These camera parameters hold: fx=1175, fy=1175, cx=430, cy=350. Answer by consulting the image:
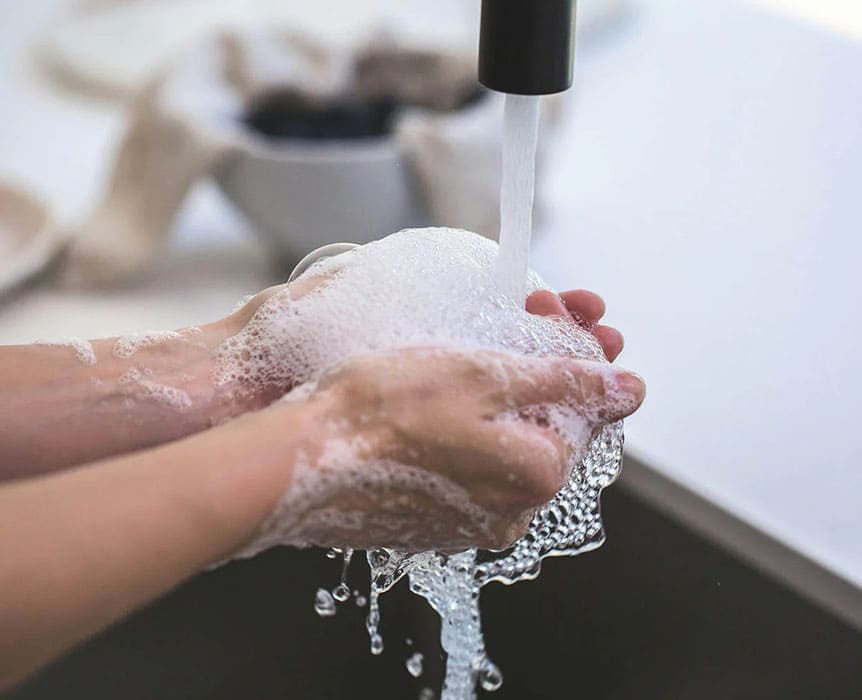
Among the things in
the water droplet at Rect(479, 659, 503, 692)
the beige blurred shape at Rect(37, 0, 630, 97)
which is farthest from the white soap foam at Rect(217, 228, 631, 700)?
the beige blurred shape at Rect(37, 0, 630, 97)

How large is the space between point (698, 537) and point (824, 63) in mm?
485

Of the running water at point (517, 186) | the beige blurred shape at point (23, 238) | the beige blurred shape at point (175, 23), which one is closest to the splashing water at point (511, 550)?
the running water at point (517, 186)

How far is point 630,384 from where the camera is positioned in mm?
455

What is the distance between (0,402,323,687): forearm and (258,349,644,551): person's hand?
0.8 inches

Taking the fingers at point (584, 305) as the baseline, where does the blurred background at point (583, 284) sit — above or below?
below

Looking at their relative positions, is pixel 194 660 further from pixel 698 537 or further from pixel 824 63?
pixel 824 63

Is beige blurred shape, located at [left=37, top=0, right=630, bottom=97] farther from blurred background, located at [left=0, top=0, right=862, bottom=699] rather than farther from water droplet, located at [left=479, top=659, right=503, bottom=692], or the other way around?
water droplet, located at [left=479, top=659, right=503, bottom=692]

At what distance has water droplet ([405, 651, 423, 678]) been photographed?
28.3 inches

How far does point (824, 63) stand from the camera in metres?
0.94

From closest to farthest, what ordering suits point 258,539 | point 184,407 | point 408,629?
1. point 258,539
2. point 184,407
3. point 408,629

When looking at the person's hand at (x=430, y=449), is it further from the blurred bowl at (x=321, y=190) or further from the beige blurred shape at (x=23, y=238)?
the beige blurred shape at (x=23, y=238)

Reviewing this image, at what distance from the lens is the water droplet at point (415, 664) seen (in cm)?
72

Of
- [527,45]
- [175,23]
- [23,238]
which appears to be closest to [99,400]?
[527,45]

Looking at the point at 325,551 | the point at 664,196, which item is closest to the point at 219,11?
the point at 664,196
